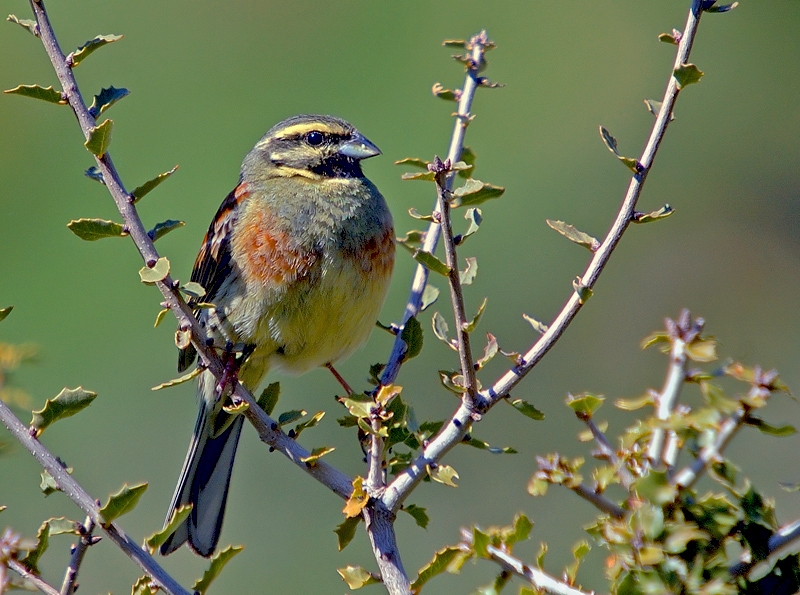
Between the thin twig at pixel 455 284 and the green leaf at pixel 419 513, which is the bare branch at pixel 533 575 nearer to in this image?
the thin twig at pixel 455 284

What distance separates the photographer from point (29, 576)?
228 centimetres

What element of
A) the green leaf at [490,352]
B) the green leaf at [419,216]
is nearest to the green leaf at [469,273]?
the green leaf at [490,352]

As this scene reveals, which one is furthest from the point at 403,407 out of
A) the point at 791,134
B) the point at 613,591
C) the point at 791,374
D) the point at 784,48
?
the point at 784,48

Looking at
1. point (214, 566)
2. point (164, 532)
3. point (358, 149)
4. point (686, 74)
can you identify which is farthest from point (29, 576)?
point (358, 149)

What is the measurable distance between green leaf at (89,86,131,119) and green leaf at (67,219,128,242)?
28cm

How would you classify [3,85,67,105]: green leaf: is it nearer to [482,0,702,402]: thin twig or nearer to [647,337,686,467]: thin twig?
[482,0,702,402]: thin twig

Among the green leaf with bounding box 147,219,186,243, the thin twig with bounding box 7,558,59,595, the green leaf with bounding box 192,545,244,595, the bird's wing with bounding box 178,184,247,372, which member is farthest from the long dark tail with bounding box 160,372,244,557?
the thin twig with bounding box 7,558,59,595

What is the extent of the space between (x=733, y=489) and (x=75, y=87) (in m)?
1.82

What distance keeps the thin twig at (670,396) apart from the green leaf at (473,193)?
0.62 meters

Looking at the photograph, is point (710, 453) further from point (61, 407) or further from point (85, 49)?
point (85, 49)

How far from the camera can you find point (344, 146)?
4625 mm

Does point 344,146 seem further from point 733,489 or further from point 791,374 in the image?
point 791,374

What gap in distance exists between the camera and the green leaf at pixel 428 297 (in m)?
3.52

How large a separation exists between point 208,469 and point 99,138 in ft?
7.57
